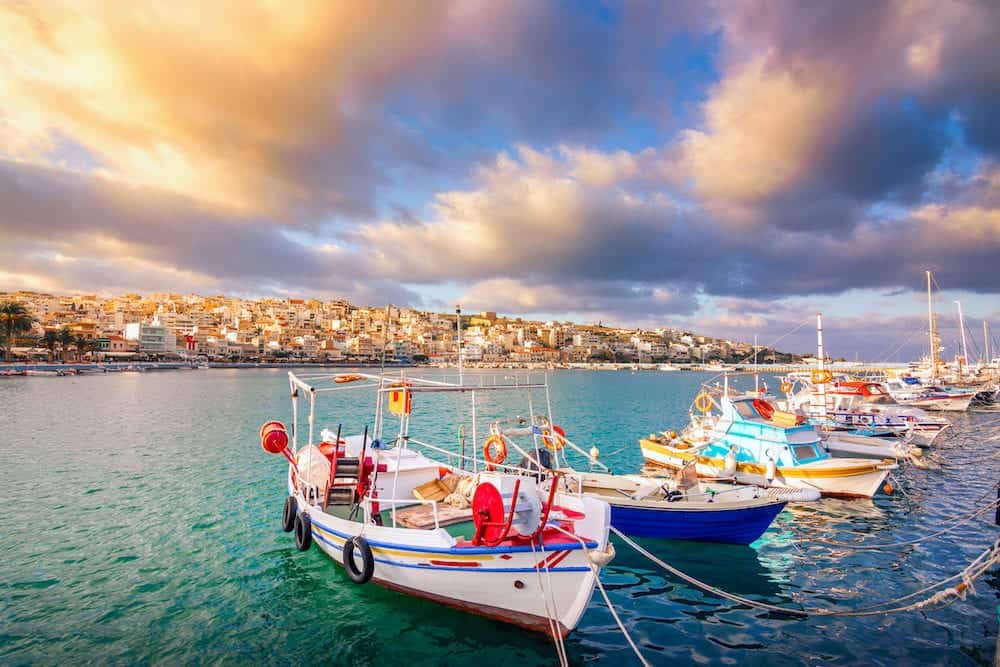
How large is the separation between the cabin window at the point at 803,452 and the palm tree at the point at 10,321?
141850mm

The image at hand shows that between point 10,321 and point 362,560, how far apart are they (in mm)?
138273

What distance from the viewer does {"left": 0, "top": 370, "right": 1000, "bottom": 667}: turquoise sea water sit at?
7750 millimetres

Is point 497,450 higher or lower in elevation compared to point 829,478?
higher

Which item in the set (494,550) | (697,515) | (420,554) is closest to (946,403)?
(697,515)

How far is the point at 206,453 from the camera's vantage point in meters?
24.5

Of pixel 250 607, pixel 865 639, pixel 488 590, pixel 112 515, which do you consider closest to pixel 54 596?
pixel 250 607

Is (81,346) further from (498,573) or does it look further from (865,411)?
(865,411)

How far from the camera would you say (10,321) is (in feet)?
335

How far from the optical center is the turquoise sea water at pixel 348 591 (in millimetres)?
7750

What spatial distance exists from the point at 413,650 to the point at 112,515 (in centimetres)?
1259

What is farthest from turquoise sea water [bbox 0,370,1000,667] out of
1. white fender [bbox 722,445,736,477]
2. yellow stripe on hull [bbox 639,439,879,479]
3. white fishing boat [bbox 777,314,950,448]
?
white fishing boat [bbox 777,314,950,448]

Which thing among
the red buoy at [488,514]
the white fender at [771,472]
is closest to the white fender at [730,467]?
the white fender at [771,472]

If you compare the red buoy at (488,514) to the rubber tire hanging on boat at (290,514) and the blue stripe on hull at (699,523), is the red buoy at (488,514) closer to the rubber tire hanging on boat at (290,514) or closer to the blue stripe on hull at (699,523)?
the blue stripe on hull at (699,523)

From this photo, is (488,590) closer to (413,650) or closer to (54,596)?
(413,650)
